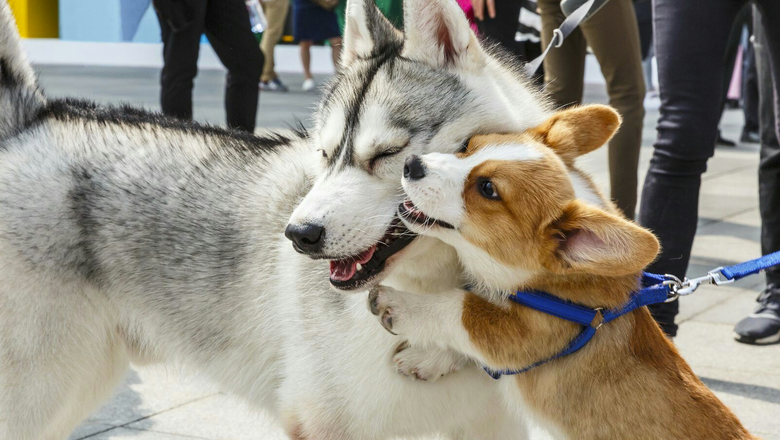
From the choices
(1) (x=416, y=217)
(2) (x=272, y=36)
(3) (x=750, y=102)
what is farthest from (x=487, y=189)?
(2) (x=272, y=36)

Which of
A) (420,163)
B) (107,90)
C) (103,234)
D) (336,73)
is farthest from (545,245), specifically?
(107,90)

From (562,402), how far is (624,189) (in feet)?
10.8

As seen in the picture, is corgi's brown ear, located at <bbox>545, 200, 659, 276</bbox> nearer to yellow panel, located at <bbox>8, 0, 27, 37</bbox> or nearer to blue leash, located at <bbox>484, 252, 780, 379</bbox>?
blue leash, located at <bbox>484, 252, 780, 379</bbox>

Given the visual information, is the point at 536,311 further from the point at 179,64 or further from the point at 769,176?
the point at 179,64

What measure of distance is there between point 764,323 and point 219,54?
3.85 metres

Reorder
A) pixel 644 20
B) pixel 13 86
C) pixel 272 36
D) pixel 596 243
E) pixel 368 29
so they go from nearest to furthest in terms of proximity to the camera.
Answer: pixel 596 243, pixel 368 29, pixel 13 86, pixel 644 20, pixel 272 36

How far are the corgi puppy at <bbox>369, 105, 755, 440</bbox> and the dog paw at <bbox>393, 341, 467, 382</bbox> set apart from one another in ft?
0.15

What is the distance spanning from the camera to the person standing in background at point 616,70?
4.95 meters

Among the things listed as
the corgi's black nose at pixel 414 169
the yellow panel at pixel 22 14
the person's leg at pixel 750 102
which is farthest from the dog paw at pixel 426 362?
the yellow panel at pixel 22 14

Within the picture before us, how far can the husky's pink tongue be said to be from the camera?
90.7 inches

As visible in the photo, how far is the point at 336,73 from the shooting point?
2.82 meters

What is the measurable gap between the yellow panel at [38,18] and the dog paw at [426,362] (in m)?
14.8

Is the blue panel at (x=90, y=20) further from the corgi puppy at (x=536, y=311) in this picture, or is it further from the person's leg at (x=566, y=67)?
the corgi puppy at (x=536, y=311)

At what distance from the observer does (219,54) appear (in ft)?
20.1
